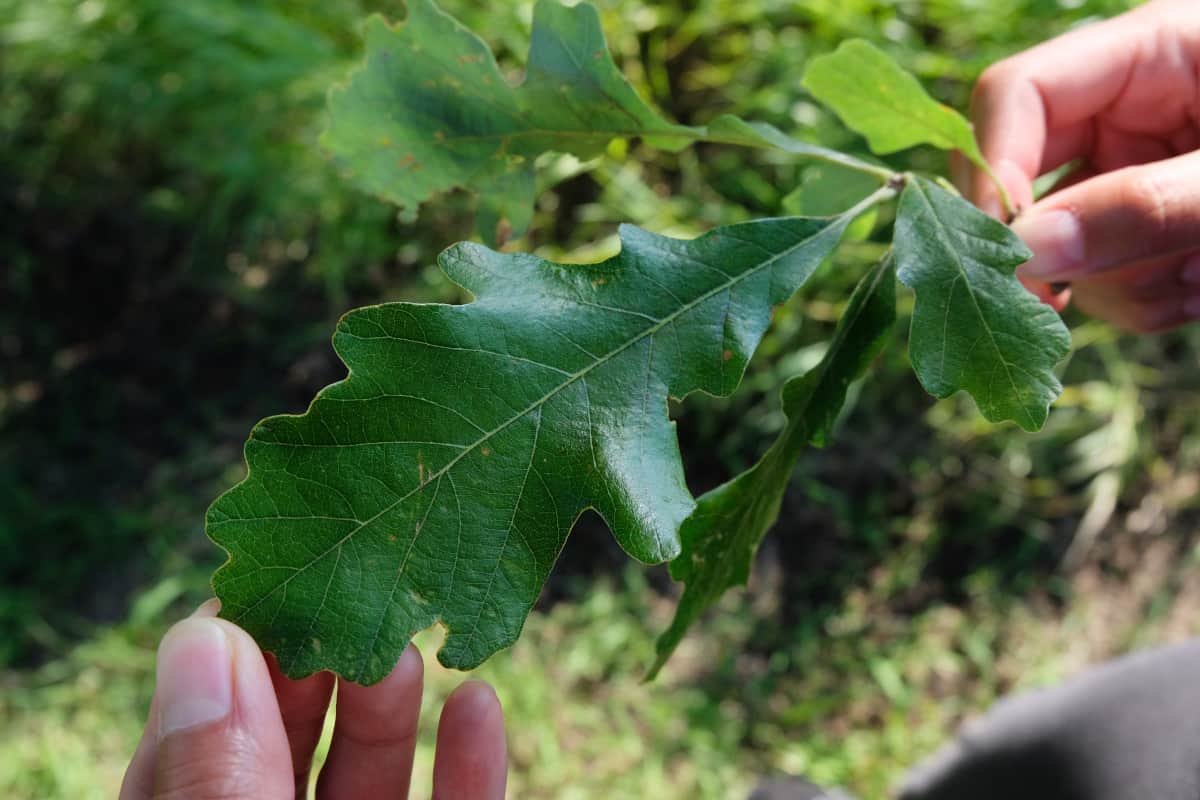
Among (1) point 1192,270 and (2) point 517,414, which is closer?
(2) point 517,414

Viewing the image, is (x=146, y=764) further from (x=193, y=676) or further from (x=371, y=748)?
(x=371, y=748)

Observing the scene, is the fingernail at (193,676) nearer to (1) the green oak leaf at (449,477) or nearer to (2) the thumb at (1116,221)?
(1) the green oak leaf at (449,477)

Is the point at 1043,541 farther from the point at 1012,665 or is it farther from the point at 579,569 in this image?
the point at 579,569

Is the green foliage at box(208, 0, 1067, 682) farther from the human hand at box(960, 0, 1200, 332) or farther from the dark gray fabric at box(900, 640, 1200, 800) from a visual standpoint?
the dark gray fabric at box(900, 640, 1200, 800)

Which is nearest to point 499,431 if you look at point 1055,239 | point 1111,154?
point 1055,239

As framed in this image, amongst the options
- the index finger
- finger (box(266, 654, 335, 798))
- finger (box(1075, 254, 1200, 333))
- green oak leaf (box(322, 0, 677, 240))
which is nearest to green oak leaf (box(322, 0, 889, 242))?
green oak leaf (box(322, 0, 677, 240))
